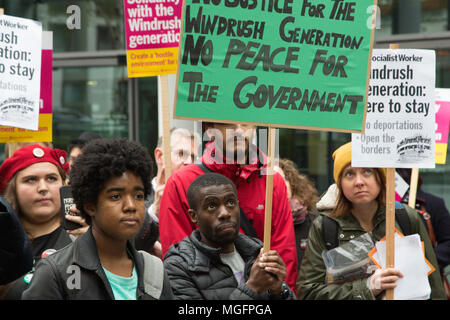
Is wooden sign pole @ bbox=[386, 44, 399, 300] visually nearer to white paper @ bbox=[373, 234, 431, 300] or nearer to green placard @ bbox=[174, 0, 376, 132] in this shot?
white paper @ bbox=[373, 234, 431, 300]

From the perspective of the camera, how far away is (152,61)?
5441mm

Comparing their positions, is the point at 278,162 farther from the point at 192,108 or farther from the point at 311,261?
the point at 192,108

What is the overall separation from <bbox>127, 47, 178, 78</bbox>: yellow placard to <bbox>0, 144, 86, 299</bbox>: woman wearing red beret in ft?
5.47

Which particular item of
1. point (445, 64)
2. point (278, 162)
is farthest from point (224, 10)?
point (445, 64)

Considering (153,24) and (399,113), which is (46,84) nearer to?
(153,24)

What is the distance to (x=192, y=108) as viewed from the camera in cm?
340

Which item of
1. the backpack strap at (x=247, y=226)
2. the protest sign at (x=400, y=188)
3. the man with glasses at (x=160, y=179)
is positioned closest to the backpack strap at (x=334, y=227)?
the backpack strap at (x=247, y=226)

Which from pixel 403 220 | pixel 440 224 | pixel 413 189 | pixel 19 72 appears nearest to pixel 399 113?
pixel 403 220

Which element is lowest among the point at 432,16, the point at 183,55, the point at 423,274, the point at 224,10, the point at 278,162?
the point at 423,274

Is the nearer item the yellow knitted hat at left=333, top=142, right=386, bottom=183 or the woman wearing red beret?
the woman wearing red beret

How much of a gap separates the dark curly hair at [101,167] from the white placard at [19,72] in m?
1.66

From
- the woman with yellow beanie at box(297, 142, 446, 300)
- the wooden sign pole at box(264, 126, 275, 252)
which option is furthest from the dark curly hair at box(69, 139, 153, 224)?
the woman with yellow beanie at box(297, 142, 446, 300)

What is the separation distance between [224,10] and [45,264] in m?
1.62

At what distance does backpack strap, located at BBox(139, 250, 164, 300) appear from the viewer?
2.71 metres
